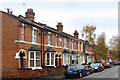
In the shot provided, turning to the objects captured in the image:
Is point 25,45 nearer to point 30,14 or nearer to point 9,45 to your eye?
point 9,45

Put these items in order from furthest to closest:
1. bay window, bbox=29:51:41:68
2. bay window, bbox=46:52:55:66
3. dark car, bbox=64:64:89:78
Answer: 1. bay window, bbox=46:52:55:66
2. bay window, bbox=29:51:41:68
3. dark car, bbox=64:64:89:78

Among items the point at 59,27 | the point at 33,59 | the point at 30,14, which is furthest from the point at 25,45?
the point at 59,27

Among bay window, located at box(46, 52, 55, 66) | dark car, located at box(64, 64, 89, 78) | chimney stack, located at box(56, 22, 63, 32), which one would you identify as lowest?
dark car, located at box(64, 64, 89, 78)

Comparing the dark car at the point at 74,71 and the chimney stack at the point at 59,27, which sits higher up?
the chimney stack at the point at 59,27

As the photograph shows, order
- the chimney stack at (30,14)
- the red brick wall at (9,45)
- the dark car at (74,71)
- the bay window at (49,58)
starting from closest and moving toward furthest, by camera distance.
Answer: the dark car at (74,71) → the red brick wall at (9,45) → the chimney stack at (30,14) → the bay window at (49,58)

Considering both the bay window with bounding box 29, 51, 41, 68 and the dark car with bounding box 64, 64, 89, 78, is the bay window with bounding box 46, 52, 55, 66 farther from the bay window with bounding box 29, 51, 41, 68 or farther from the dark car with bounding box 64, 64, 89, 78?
the dark car with bounding box 64, 64, 89, 78

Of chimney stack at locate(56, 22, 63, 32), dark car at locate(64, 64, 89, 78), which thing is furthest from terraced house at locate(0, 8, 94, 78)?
dark car at locate(64, 64, 89, 78)

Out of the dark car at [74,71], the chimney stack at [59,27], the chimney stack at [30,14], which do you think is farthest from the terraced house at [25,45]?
the dark car at [74,71]

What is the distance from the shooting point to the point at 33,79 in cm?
1827

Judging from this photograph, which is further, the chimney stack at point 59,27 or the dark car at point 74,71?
the chimney stack at point 59,27

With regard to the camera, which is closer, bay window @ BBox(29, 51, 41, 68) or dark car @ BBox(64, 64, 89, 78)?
dark car @ BBox(64, 64, 89, 78)

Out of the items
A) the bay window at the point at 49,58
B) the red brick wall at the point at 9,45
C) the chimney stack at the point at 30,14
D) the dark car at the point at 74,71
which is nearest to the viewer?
the dark car at the point at 74,71

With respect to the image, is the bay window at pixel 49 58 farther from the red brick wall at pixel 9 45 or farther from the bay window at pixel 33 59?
the red brick wall at pixel 9 45

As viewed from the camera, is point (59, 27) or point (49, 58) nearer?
point (49, 58)
